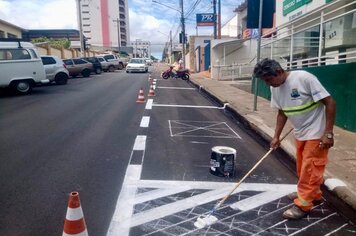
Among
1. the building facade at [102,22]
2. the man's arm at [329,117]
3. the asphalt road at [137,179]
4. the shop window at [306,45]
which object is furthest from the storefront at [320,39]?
the building facade at [102,22]

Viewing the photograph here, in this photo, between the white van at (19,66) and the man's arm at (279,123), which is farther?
the white van at (19,66)

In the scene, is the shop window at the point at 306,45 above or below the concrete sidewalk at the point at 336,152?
above

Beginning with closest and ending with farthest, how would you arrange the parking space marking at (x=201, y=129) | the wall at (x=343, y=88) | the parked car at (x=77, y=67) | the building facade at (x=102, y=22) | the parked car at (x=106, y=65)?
the wall at (x=343, y=88) → the parking space marking at (x=201, y=129) → the parked car at (x=77, y=67) → the parked car at (x=106, y=65) → the building facade at (x=102, y=22)

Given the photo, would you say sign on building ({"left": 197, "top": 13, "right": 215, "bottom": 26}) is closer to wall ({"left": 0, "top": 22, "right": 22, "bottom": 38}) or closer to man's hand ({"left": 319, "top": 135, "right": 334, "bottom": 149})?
wall ({"left": 0, "top": 22, "right": 22, "bottom": 38})

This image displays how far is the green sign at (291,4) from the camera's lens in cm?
1553

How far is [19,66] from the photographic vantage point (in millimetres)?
14570

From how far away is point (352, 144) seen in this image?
6.45 m

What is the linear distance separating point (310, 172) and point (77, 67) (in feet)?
83.3

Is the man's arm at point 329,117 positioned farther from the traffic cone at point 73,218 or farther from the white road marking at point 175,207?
the traffic cone at point 73,218

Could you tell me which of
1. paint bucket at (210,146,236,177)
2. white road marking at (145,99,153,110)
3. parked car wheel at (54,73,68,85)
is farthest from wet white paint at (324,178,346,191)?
parked car wheel at (54,73,68,85)

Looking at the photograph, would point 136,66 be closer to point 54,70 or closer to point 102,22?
point 54,70

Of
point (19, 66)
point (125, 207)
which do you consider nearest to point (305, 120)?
point (125, 207)

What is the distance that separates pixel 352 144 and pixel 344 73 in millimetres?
2044

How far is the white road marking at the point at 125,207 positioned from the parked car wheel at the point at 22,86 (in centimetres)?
1153
